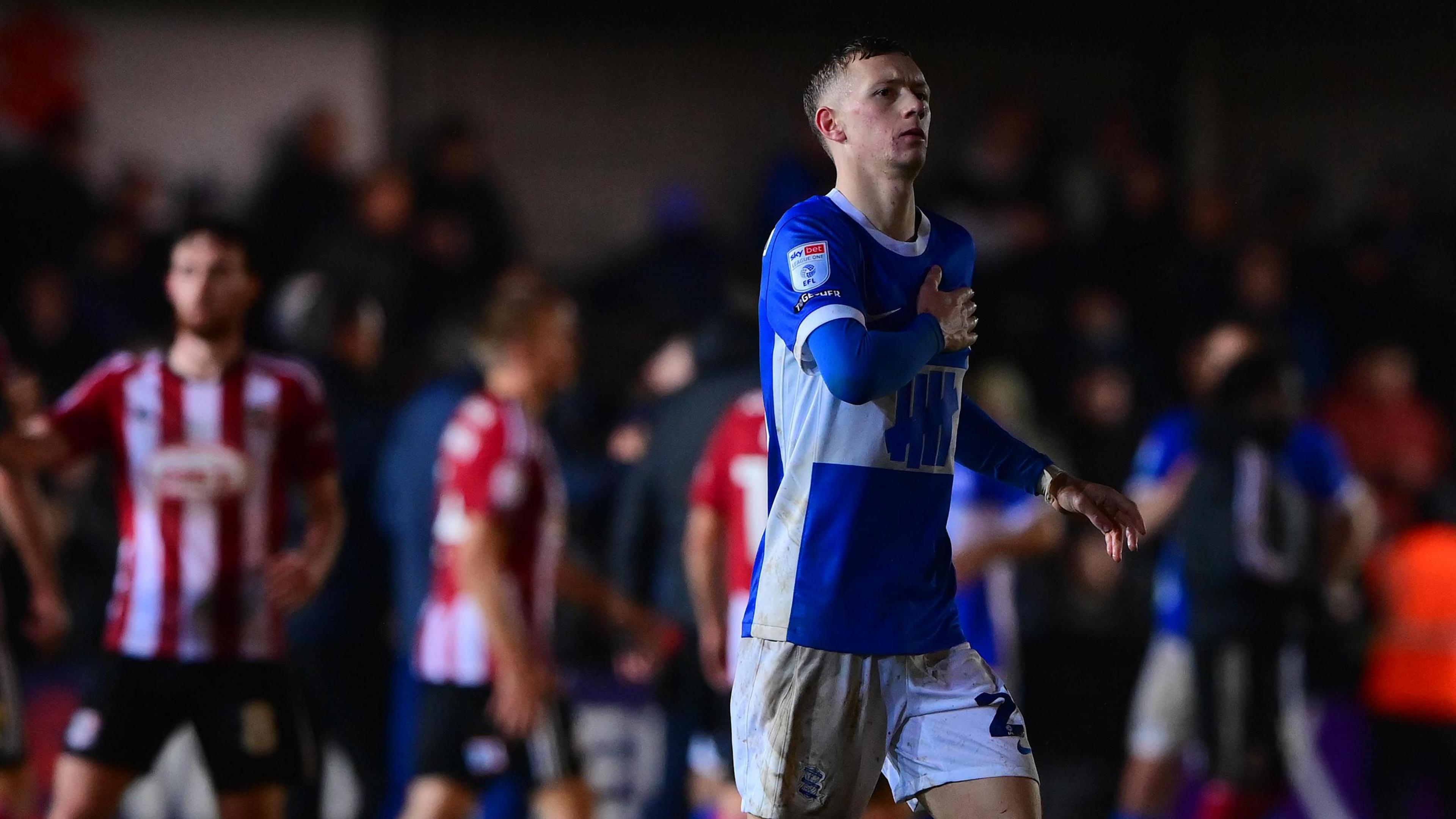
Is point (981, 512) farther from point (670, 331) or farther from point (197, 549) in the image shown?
point (670, 331)

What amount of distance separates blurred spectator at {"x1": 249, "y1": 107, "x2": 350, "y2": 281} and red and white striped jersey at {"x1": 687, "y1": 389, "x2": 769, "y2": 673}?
5.75 meters

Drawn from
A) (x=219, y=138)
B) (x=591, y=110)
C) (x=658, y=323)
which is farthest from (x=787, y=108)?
(x=219, y=138)

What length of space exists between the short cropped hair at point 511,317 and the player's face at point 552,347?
0.02 meters

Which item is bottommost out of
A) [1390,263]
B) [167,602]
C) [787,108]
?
[167,602]

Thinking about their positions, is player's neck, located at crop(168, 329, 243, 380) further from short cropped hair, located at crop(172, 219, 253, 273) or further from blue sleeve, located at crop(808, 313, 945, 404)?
blue sleeve, located at crop(808, 313, 945, 404)

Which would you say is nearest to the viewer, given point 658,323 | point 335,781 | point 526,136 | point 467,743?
point 467,743

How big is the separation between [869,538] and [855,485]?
108 mm

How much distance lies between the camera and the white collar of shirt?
133 inches

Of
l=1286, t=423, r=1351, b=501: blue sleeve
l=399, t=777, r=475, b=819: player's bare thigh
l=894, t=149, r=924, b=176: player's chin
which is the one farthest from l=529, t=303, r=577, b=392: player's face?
l=1286, t=423, r=1351, b=501: blue sleeve

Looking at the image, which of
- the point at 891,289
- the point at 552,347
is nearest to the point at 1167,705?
the point at 552,347

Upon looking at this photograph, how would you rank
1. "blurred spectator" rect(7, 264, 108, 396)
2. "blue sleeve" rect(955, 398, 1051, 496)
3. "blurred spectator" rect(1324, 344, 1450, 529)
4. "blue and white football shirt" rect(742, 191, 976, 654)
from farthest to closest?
1. "blurred spectator" rect(1324, 344, 1450, 529)
2. "blurred spectator" rect(7, 264, 108, 396)
3. "blue sleeve" rect(955, 398, 1051, 496)
4. "blue and white football shirt" rect(742, 191, 976, 654)

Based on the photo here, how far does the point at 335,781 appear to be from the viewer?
786cm

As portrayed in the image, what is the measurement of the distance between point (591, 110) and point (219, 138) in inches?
116

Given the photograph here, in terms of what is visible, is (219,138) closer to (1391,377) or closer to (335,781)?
(335,781)
